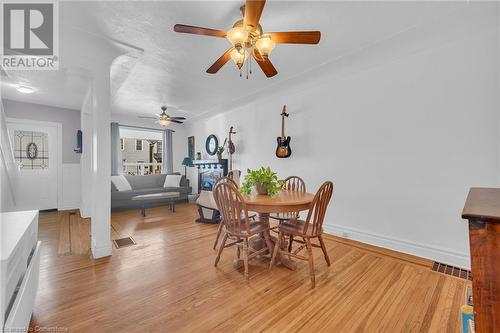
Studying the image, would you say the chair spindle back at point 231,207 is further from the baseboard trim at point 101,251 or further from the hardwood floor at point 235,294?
the baseboard trim at point 101,251

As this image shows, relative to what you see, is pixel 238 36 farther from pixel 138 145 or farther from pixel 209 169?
pixel 138 145

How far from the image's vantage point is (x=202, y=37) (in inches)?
89.7

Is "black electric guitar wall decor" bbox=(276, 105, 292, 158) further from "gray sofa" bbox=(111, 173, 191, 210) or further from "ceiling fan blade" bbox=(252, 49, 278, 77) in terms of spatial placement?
"gray sofa" bbox=(111, 173, 191, 210)

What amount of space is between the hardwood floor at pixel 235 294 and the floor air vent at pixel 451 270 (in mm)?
80

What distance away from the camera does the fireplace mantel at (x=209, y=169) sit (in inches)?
209

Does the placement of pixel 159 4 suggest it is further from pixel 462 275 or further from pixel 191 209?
pixel 191 209

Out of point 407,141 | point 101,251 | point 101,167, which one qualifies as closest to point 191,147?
point 101,167

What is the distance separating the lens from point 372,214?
2.89 m

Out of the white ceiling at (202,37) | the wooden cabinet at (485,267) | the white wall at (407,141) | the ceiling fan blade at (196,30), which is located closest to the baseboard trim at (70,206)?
the white ceiling at (202,37)

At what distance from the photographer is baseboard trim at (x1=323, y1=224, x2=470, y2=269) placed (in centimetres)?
223

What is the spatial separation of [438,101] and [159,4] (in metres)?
3.01

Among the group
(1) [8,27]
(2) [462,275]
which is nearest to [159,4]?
(1) [8,27]
